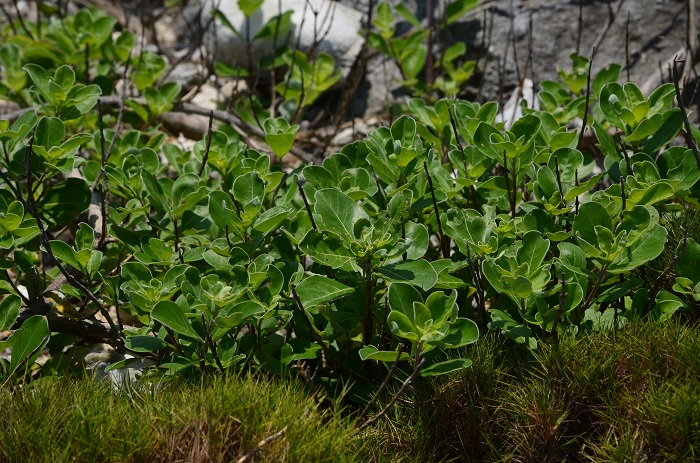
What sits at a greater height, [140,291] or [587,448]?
[140,291]

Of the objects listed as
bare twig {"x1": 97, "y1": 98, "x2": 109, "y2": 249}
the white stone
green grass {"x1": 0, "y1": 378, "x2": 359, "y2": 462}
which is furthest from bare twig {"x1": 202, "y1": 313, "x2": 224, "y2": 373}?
the white stone

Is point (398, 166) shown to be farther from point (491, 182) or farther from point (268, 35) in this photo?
point (268, 35)

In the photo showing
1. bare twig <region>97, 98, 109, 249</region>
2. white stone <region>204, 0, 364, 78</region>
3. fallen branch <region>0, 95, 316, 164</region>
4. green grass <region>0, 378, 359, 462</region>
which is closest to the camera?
green grass <region>0, 378, 359, 462</region>

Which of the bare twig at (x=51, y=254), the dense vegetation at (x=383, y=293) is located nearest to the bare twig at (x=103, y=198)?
the dense vegetation at (x=383, y=293)

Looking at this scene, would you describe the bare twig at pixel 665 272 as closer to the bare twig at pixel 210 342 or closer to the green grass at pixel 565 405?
the green grass at pixel 565 405

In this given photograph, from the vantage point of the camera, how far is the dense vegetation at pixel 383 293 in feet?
7.65

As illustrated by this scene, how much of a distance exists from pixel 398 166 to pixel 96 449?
1466mm

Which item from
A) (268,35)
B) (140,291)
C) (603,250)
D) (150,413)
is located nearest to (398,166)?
(603,250)

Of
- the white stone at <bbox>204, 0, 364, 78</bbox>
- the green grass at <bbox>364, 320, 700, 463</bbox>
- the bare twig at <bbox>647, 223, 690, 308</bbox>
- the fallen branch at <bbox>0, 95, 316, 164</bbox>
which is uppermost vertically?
the white stone at <bbox>204, 0, 364, 78</bbox>

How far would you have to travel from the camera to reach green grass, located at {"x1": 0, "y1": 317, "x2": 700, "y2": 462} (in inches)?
86.7

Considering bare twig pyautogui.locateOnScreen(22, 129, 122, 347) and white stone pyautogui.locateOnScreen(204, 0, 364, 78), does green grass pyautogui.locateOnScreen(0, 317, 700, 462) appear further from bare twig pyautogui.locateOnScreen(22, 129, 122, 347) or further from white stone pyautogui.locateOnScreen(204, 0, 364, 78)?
white stone pyautogui.locateOnScreen(204, 0, 364, 78)

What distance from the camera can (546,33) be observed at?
509 centimetres

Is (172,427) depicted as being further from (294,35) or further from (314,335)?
(294,35)

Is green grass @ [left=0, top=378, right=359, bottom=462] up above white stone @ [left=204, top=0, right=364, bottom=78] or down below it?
below
